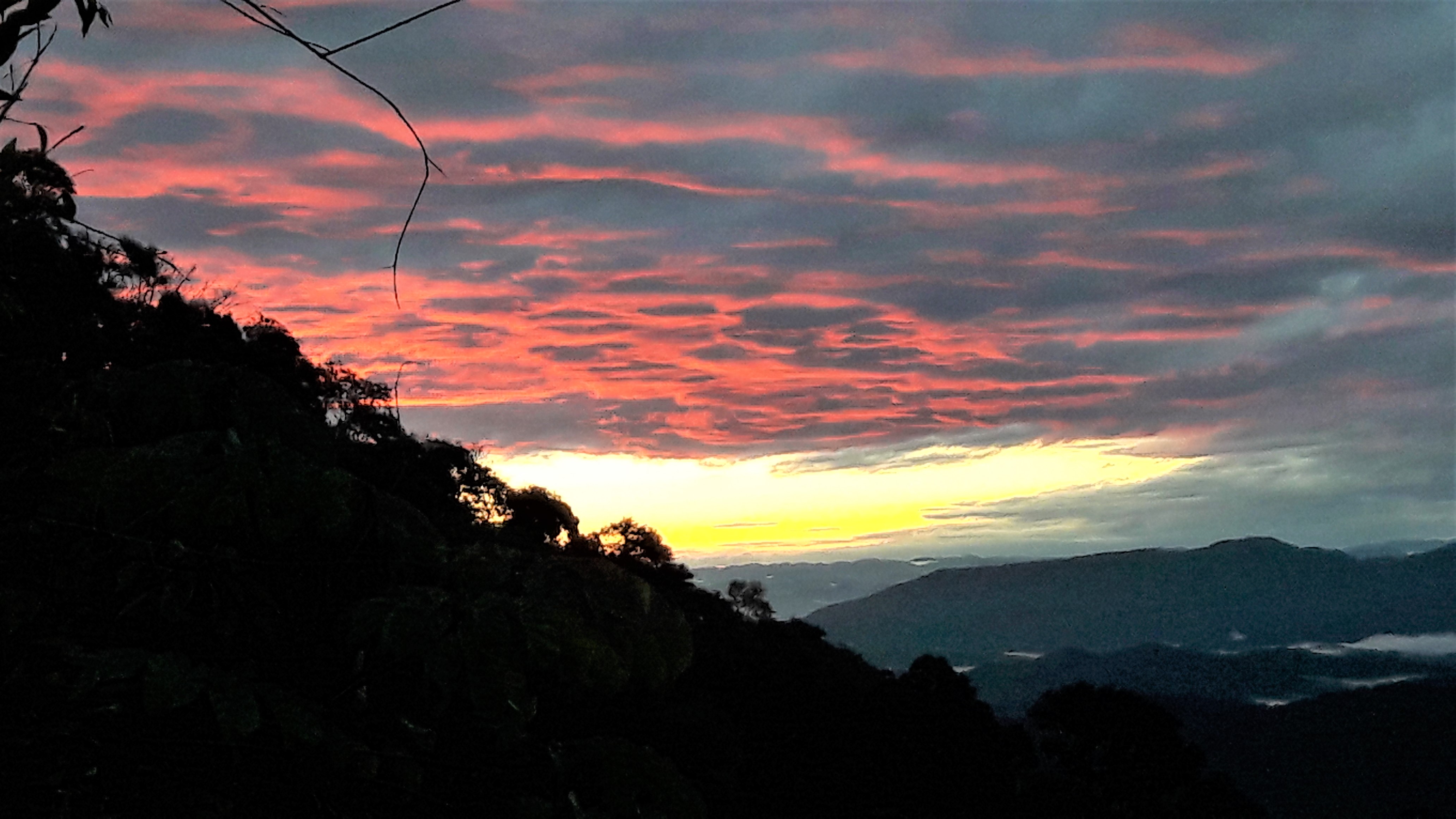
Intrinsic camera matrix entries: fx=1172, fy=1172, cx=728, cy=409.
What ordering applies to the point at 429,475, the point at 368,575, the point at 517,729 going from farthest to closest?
the point at 429,475 < the point at 368,575 < the point at 517,729

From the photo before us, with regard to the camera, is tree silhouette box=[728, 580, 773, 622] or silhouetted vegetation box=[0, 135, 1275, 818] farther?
tree silhouette box=[728, 580, 773, 622]

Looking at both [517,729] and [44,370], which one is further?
[44,370]

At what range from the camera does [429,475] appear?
4647 centimetres

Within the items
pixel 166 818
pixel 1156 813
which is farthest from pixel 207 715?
pixel 1156 813

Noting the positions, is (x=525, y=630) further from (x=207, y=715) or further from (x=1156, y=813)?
(x=1156, y=813)

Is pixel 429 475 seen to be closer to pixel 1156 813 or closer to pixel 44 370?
pixel 1156 813

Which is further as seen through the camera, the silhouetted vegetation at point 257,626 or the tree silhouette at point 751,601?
the tree silhouette at point 751,601

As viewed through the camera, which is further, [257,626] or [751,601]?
[751,601]

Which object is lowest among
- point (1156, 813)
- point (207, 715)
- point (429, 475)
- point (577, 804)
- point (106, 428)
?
point (1156, 813)

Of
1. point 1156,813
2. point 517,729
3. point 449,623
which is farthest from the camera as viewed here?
point 1156,813

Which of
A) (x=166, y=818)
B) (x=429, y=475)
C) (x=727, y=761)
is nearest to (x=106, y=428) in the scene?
(x=166, y=818)

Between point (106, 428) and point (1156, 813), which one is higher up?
point (106, 428)

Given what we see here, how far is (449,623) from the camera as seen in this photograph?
386 centimetres

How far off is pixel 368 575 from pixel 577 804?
1276mm
